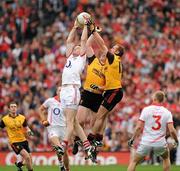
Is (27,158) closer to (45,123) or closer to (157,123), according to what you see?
(45,123)

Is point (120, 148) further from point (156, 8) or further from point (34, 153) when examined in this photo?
point (156, 8)

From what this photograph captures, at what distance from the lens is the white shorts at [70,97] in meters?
21.9

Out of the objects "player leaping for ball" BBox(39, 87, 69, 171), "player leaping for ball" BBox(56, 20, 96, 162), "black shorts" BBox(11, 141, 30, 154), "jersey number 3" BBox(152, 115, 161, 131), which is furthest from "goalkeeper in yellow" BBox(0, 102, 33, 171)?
"jersey number 3" BBox(152, 115, 161, 131)

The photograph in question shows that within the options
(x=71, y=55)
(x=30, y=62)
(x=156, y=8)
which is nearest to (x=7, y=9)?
(x=30, y=62)

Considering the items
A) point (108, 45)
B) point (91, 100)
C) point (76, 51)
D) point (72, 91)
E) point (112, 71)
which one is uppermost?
point (108, 45)

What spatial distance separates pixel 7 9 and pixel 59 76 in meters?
5.76

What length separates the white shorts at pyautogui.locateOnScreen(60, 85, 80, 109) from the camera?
2188 centimetres

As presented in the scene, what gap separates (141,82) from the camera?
113 feet

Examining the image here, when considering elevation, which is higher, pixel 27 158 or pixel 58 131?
pixel 58 131

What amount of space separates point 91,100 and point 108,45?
42.0ft

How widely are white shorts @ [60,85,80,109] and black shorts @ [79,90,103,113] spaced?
1.51 metres

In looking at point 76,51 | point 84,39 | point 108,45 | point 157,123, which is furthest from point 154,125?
point 108,45

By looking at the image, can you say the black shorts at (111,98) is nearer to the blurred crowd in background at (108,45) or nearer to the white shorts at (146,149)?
the white shorts at (146,149)

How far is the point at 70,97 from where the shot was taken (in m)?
21.8
